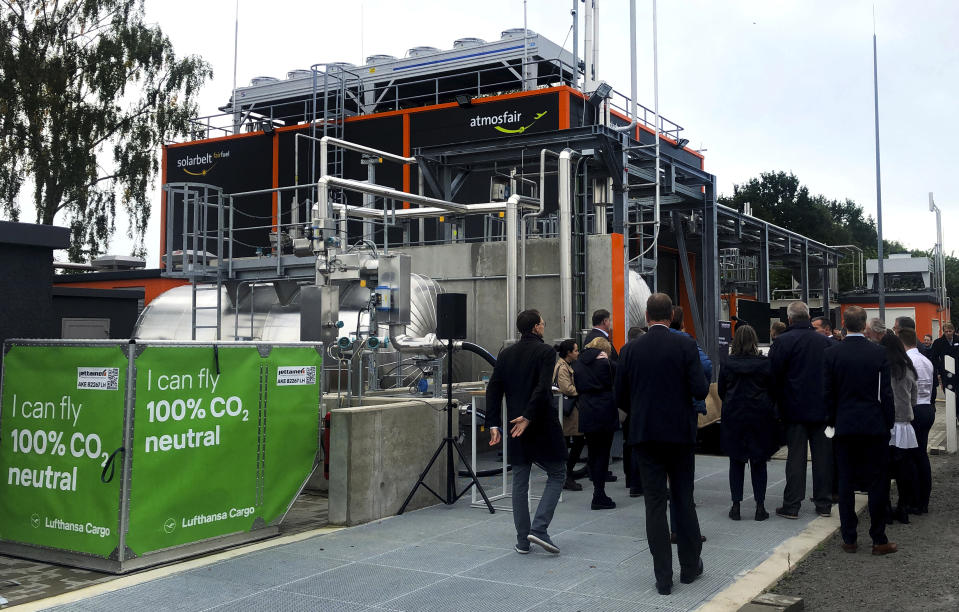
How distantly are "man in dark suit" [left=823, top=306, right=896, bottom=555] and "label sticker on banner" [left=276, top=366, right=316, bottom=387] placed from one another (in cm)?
470

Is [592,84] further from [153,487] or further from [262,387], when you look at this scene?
[153,487]

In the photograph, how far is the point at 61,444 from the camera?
22.0 ft

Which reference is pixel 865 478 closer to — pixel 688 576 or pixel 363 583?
pixel 688 576

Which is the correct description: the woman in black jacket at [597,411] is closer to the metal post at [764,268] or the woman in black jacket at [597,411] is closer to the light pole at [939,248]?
the metal post at [764,268]

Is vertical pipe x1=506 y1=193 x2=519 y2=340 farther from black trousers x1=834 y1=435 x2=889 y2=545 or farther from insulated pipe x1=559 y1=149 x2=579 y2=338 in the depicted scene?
black trousers x1=834 y1=435 x2=889 y2=545

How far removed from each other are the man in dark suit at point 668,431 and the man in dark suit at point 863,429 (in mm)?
1731

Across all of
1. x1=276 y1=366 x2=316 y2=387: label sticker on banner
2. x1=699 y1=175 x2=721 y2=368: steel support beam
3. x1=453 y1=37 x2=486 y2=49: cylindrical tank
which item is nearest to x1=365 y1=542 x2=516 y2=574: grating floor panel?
x1=276 y1=366 x2=316 y2=387: label sticker on banner

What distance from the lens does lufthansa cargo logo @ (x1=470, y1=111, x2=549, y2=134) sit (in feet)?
69.8

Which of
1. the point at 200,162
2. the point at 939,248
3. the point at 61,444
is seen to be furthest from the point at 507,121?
the point at 939,248

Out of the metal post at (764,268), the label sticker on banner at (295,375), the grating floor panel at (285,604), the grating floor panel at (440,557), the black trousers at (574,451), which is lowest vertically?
the grating floor panel at (440,557)

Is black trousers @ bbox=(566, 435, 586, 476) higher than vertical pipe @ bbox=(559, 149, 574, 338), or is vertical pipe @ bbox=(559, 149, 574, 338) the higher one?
vertical pipe @ bbox=(559, 149, 574, 338)

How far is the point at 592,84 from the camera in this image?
15.6 m

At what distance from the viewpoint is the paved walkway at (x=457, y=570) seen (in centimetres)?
560

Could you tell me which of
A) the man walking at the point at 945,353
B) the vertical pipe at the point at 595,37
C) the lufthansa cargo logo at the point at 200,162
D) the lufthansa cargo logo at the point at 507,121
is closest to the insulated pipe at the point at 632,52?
the vertical pipe at the point at 595,37
